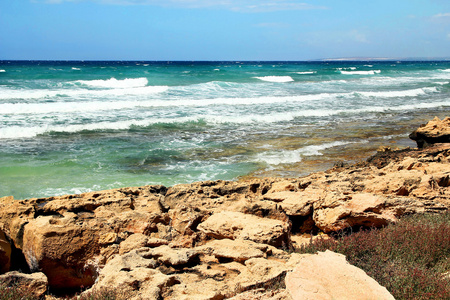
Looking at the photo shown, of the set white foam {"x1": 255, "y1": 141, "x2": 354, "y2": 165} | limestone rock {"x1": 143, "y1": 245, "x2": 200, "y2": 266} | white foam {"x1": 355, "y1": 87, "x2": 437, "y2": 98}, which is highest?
white foam {"x1": 355, "y1": 87, "x2": 437, "y2": 98}

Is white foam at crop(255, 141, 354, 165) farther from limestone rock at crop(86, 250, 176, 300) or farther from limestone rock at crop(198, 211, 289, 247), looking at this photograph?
limestone rock at crop(86, 250, 176, 300)

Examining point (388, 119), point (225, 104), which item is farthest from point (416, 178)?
point (225, 104)

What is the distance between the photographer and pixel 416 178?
6230 mm

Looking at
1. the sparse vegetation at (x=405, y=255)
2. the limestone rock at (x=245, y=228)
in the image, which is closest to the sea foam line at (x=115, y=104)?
the limestone rock at (x=245, y=228)

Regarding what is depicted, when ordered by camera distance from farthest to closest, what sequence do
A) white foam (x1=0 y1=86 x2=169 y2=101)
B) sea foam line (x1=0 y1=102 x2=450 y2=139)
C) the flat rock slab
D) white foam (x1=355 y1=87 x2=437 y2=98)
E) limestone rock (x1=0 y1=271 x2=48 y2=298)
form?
white foam (x1=355 y1=87 x2=437 y2=98) < white foam (x1=0 y1=86 x2=169 y2=101) < sea foam line (x1=0 y1=102 x2=450 y2=139) < limestone rock (x1=0 y1=271 x2=48 y2=298) < the flat rock slab

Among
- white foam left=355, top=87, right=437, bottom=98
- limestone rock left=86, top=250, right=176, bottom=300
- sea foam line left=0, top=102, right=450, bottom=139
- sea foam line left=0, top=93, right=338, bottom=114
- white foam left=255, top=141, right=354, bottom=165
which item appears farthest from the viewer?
white foam left=355, top=87, right=437, bottom=98

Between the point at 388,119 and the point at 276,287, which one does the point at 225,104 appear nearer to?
the point at 388,119

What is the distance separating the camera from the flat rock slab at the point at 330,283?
273cm

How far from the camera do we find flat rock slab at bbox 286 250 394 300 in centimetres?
273

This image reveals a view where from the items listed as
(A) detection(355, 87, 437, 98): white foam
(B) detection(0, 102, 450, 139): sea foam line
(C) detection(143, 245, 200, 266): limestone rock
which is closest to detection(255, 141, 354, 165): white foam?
(B) detection(0, 102, 450, 139): sea foam line

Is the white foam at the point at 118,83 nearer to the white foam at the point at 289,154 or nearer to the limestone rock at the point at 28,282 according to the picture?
the white foam at the point at 289,154

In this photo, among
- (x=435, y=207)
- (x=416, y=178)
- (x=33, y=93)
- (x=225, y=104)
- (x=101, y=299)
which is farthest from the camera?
(x=33, y=93)

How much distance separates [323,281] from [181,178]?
6.83 m

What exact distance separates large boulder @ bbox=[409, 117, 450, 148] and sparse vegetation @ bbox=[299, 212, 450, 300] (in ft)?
21.8
